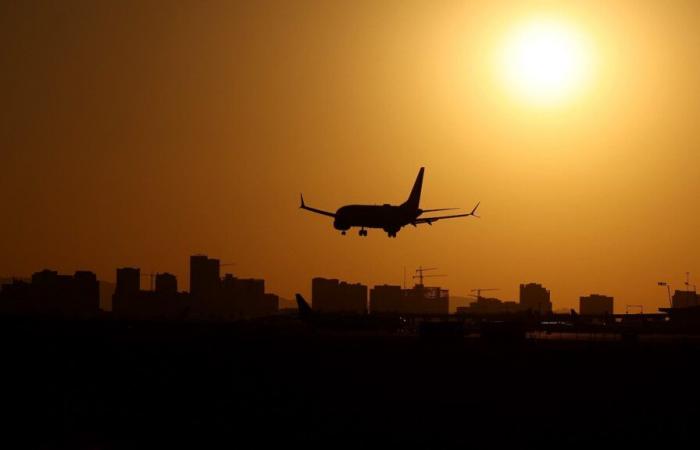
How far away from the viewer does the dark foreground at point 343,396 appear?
159 feet

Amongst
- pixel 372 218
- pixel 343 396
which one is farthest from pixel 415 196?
pixel 343 396

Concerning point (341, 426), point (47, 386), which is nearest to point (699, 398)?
point (341, 426)

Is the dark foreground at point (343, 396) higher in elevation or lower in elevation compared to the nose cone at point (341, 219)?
lower

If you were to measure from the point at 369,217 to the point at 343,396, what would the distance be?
80.1 metres

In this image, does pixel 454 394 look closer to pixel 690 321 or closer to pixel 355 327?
pixel 355 327

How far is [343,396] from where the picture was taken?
202ft

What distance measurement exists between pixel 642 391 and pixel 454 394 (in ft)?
37.4

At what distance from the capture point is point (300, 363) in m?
82.7

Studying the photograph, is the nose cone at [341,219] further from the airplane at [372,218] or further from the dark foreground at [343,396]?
the dark foreground at [343,396]

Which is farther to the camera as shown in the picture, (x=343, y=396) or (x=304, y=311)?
(x=304, y=311)

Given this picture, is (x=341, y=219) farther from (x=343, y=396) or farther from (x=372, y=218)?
(x=343, y=396)

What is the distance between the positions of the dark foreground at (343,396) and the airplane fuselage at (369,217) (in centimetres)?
4183

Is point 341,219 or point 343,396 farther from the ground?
point 341,219

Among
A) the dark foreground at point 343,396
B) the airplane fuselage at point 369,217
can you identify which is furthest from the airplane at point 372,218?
the dark foreground at point 343,396
